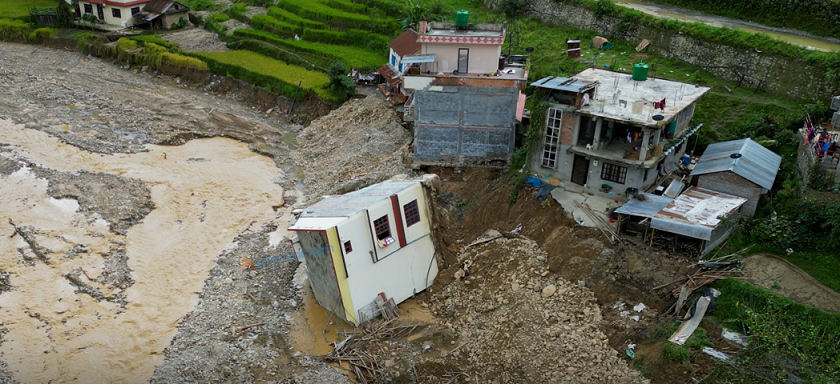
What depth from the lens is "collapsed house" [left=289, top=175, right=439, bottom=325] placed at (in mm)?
26547

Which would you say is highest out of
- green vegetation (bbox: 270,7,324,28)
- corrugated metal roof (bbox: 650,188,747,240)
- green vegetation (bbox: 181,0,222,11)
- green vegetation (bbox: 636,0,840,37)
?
green vegetation (bbox: 636,0,840,37)

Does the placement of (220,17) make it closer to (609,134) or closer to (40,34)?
(40,34)

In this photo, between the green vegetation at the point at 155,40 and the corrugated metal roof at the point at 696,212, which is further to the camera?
the green vegetation at the point at 155,40

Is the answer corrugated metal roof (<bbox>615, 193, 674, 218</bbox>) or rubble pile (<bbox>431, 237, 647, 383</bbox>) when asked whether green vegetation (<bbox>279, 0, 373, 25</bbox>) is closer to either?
rubble pile (<bbox>431, 237, 647, 383</bbox>)

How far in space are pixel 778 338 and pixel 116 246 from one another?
3011 cm

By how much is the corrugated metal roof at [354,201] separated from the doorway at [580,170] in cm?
809

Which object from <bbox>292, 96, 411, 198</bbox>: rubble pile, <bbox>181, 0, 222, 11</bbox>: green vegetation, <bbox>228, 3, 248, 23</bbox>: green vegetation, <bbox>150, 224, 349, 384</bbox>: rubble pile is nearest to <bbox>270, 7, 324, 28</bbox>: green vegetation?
<bbox>228, 3, 248, 23</bbox>: green vegetation

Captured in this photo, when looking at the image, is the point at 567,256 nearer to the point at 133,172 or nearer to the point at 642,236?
the point at 642,236

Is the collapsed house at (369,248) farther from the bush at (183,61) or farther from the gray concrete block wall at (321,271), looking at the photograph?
the bush at (183,61)

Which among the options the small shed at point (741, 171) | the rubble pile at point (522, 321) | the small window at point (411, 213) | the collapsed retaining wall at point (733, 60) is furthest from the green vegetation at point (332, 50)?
the small shed at point (741, 171)

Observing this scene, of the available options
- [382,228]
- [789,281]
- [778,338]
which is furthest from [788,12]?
[382,228]

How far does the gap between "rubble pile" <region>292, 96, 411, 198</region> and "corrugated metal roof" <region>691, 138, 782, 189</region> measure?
53.0 feet

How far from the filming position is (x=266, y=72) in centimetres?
5619

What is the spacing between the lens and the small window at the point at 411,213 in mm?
28406
